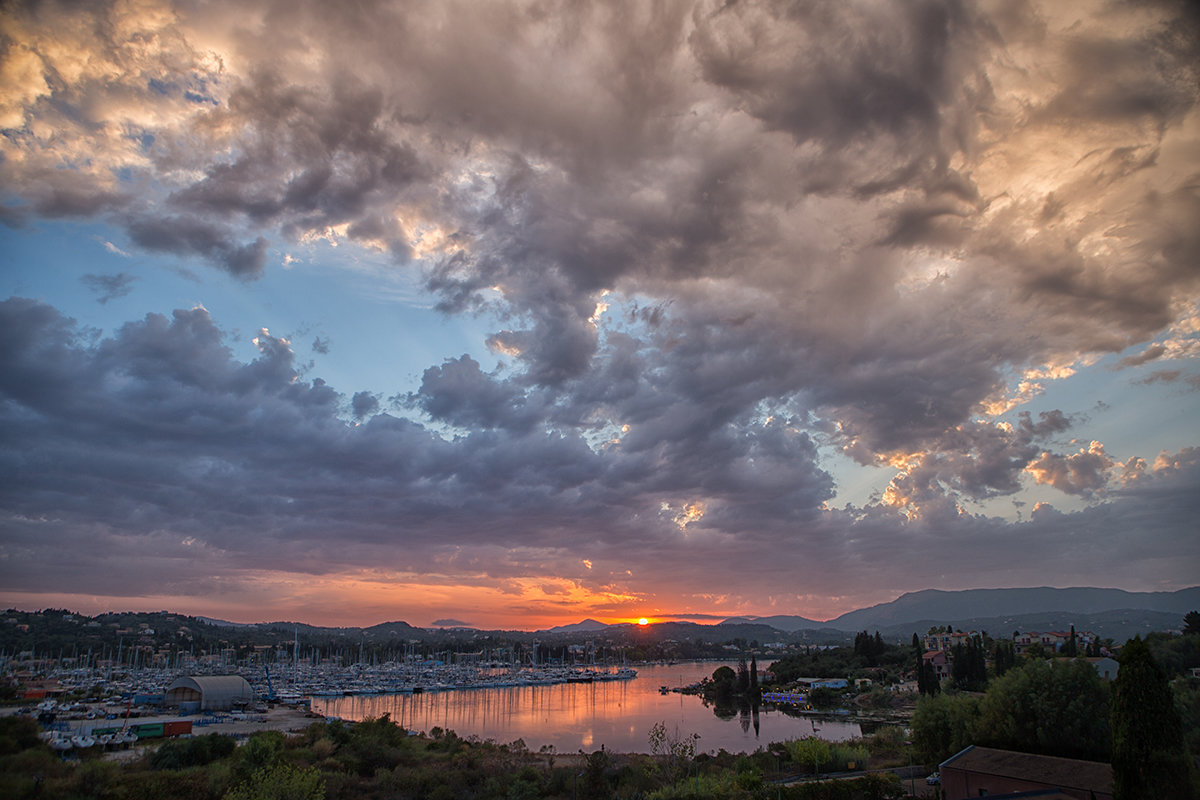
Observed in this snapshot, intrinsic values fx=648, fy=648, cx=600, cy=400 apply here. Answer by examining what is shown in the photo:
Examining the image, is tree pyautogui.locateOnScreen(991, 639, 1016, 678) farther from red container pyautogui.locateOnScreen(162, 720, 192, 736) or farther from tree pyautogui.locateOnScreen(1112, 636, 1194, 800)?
red container pyautogui.locateOnScreen(162, 720, 192, 736)

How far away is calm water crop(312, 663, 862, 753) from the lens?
47.0 meters

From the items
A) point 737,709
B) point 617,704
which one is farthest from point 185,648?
point 737,709

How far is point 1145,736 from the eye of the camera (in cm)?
1636

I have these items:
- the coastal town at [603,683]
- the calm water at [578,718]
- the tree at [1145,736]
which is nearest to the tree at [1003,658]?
the coastal town at [603,683]

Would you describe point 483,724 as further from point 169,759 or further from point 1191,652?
point 1191,652

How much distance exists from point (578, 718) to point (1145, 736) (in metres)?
52.1

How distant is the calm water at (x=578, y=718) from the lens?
47.0 meters

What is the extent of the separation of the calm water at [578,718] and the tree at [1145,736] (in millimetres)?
27429

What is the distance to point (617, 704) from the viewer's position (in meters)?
74.8

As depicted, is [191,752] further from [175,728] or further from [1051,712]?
[1051,712]

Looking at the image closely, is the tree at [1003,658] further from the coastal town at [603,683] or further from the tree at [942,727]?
the tree at [942,727]

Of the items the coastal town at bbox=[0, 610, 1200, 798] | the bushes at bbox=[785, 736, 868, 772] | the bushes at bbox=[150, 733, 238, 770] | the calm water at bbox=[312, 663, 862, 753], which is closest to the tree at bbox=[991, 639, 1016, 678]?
the coastal town at bbox=[0, 610, 1200, 798]

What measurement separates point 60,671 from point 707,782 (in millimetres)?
71856

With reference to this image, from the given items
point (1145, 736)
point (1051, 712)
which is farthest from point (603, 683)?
point (1145, 736)
